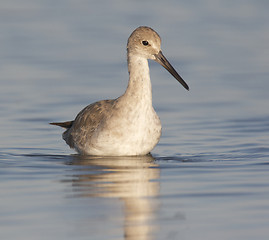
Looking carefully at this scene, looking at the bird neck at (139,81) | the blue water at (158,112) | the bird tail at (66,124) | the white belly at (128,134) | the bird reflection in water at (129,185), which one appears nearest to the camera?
the bird reflection in water at (129,185)

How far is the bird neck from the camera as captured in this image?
1285 centimetres

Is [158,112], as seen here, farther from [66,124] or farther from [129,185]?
[129,185]

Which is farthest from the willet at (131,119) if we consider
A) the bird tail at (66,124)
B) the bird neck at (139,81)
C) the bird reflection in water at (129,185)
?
the bird tail at (66,124)

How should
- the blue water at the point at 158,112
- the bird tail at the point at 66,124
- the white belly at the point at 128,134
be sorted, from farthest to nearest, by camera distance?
the bird tail at the point at 66,124 < the white belly at the point at 128,134 < the blue water at the point at 158,112

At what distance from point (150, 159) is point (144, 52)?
1518 mm

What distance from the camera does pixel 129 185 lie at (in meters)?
11.0

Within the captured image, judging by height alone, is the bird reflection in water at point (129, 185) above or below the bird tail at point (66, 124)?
below

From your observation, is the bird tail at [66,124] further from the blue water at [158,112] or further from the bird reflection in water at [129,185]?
the bird reflection in water at [129,185]

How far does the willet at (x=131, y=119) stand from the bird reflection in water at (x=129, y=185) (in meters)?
0.19

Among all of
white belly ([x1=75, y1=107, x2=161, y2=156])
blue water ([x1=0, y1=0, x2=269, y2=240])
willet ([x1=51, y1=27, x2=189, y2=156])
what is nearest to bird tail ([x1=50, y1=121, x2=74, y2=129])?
blue water ([x1=0, y1=0, x2=269, y2=240])

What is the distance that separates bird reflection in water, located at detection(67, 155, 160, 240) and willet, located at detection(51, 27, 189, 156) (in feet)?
0.62

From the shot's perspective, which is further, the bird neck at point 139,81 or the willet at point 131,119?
the bird neck at point 139,81

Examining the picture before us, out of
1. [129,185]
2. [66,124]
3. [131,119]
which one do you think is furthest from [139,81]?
[129,185]

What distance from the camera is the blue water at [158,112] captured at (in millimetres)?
9367
